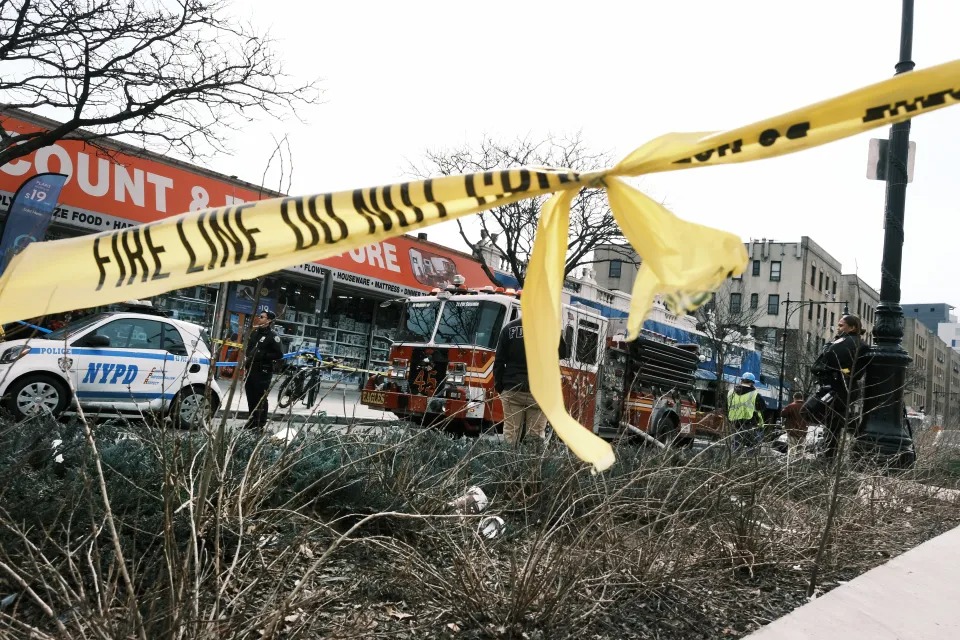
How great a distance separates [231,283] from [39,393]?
360 inches

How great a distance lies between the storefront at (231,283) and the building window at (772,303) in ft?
149

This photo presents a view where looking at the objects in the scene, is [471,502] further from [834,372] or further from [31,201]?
[31,201]

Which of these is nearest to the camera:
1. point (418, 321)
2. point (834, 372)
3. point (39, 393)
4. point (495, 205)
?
point (495, 205)

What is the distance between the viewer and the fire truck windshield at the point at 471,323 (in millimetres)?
11766

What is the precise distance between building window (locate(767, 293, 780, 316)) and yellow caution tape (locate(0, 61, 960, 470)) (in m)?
67.4

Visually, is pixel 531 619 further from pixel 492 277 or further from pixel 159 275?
pixel 492 277

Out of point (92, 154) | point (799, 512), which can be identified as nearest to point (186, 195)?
point (92, 154)

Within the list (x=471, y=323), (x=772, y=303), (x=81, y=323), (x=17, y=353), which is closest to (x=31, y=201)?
(x=81, y=323)

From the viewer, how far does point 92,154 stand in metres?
15.4

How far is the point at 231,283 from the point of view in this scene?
17.8m

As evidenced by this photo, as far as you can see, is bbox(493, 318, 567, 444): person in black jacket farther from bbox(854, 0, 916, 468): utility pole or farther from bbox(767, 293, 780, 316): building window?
bbox(767, 293, 780, 316): building window

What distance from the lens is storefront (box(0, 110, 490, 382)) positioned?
14.9 meters

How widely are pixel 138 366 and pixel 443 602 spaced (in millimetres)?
8021

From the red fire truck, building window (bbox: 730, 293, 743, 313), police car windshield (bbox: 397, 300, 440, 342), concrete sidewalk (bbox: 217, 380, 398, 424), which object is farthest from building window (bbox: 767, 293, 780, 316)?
police car windshield (bbox: 397, 300, 440, 342)
